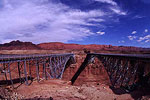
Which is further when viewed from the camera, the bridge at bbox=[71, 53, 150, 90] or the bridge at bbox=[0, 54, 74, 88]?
the bridge at bbox=[0, 54, 74, 88]

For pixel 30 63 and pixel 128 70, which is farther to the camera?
pixel 30 63

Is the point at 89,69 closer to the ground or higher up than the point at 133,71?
closer to the ground

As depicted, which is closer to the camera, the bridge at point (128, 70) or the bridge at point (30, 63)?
the bridge at point (128, 70)

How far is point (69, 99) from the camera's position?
10.7 metres

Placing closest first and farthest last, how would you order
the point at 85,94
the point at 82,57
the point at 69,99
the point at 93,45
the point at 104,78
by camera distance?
the point at 69,99
the point at 85,94
the point at 104,78
the point at 82,57
the point at 93,45

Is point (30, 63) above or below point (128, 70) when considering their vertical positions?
above

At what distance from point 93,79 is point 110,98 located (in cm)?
2927

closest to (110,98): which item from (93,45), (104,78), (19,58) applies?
(19,58)

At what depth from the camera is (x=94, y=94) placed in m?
12.7

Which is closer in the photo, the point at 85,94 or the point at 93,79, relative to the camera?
the point at 85,94

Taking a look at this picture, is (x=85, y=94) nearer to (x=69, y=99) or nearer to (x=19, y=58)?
(x=69, y=99)

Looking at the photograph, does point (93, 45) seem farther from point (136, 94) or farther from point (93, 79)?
point (136, 94)

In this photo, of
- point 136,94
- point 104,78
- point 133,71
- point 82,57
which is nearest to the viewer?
point 136,94

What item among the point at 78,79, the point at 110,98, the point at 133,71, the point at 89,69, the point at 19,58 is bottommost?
the point at 78,79
